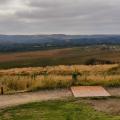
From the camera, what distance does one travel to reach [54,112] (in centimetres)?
1305

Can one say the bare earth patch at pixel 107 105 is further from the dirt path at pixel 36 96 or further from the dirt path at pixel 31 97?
the dirt path at pixel 31 97

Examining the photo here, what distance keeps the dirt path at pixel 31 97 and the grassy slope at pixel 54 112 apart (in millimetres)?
868

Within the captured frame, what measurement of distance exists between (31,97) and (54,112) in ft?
9.84

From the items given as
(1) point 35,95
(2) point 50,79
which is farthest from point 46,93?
(2) point 50,79

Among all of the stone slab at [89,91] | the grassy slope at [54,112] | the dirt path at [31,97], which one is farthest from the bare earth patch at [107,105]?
the dirt path at [31,97]

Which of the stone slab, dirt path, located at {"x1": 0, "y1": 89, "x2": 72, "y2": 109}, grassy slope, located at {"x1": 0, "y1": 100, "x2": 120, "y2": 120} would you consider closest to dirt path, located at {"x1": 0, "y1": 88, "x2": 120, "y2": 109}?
dirt path, located at {"x1": 0, "y1": 89, "x2": 72, "y2": 109}

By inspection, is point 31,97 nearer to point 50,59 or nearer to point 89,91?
point 89,91

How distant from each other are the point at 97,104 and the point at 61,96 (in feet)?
6.39

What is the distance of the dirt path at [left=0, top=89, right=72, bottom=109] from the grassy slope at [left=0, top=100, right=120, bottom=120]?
0.87m

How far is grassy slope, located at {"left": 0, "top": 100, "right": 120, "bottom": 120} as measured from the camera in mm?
12305

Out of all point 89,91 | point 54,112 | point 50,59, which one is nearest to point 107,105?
point 54,112

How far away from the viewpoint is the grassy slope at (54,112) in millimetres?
12305

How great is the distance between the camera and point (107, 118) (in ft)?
39.7

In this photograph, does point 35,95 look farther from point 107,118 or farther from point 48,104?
point 107,118
